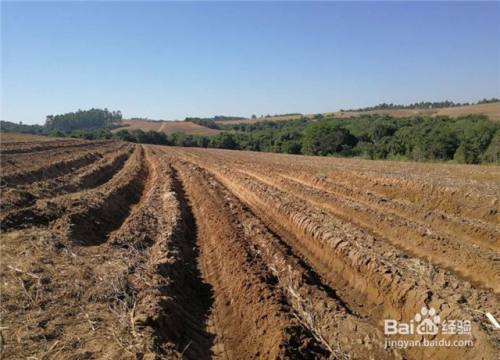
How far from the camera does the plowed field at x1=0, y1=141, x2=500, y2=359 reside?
535 centimetres

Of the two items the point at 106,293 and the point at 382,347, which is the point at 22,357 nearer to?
the point at 106,293

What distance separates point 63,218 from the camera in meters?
10.4

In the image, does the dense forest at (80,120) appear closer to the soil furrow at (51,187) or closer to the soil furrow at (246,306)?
the soil furrow at (51,187)

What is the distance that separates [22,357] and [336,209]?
1066 centimetres

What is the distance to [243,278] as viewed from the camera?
741cm

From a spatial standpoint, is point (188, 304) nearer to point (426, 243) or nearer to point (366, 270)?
point (366, 270)

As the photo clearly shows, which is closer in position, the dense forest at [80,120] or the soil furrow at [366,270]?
the soil furrow at [366,270]

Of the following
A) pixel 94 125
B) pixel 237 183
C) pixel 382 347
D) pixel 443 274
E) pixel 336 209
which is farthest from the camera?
pixel 94 125

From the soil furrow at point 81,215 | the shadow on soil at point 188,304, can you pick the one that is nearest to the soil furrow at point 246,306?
the shadow on soil at point 188,304

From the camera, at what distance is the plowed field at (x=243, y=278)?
5.35 meters

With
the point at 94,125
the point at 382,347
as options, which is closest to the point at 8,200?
the point at 382,347

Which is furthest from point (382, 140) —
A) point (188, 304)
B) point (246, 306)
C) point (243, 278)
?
point (188, 304)

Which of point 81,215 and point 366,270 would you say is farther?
point 81,215

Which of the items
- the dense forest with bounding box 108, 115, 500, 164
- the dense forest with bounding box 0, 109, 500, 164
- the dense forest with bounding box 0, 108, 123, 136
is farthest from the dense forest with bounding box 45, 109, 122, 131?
the dense forest with bounding box 108, 115, 500, 164
